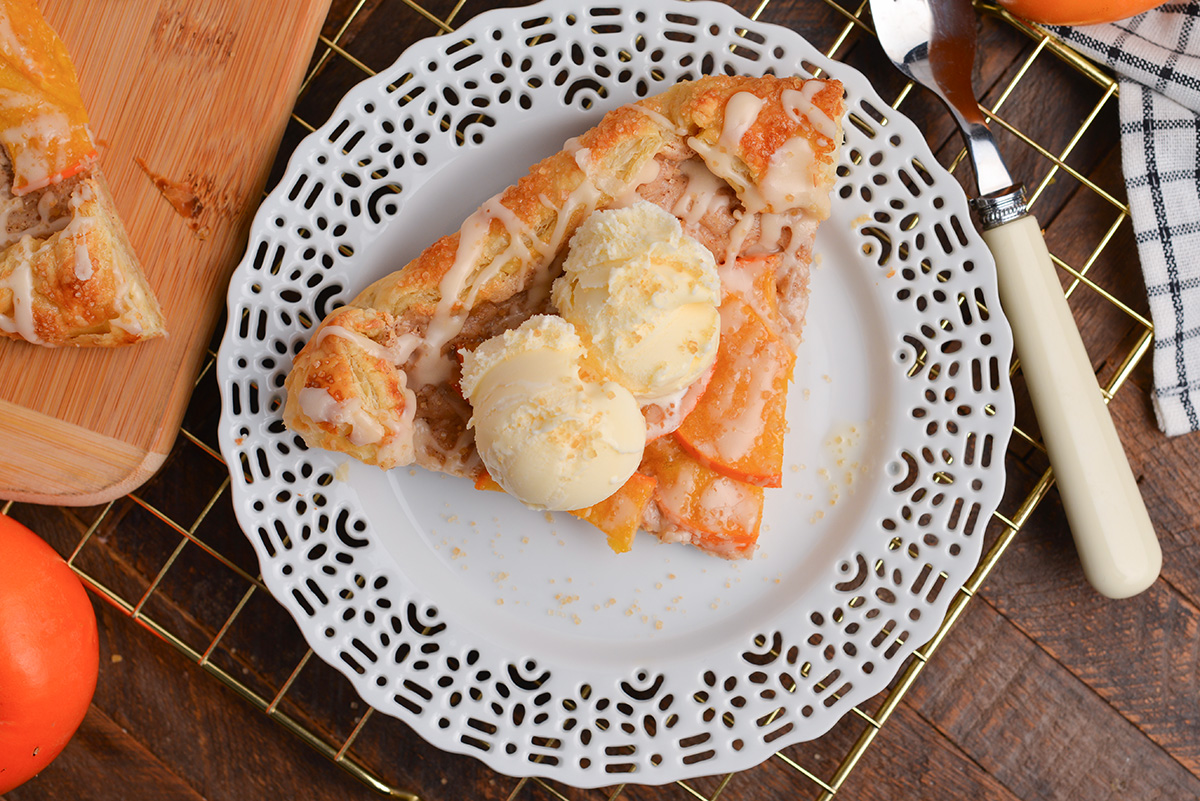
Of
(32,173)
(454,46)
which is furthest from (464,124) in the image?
(32,173)

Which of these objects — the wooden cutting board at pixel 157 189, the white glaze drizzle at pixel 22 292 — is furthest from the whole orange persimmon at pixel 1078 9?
the white glaze drizzle at pixel 22 292

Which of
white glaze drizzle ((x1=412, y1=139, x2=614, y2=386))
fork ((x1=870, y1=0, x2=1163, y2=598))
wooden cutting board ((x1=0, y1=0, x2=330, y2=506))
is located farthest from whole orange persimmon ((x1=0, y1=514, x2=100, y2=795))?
fork ((x1=870, y1=0, x2=1163, y2=598))

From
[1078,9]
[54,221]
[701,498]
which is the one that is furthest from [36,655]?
[1078,9]

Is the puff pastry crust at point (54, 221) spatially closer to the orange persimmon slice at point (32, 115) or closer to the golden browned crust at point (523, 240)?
the orange persimmon slice at point (32, 115)

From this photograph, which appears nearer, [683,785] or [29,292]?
[29,292]

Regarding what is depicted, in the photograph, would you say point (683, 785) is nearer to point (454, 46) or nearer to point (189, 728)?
point (189, 728)

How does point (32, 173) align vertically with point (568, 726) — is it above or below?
above

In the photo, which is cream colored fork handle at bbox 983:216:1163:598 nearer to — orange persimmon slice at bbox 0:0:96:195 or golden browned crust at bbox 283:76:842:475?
golden browned crust at bbox 283:76:842:475
